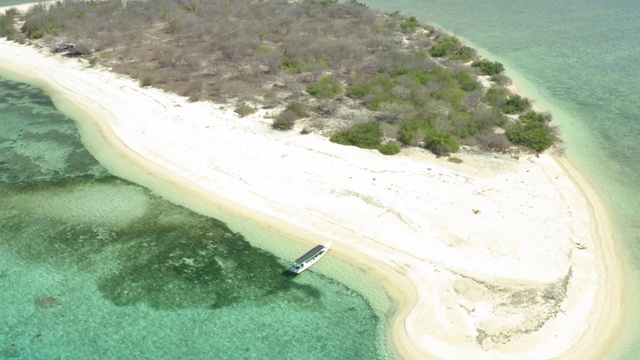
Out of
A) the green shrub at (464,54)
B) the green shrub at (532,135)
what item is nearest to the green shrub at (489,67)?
the green shrub at (464,54)

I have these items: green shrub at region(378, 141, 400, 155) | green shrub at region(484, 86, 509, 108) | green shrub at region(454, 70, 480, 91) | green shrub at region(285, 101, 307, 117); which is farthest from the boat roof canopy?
green shrub at region(454, 70, 480, 91)

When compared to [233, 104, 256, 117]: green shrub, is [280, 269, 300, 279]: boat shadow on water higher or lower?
lower

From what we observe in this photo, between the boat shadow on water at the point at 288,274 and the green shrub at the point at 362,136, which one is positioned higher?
the green shrub at the point at 362,136

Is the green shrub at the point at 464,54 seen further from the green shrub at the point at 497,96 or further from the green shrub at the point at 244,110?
the green shrub at the point at 244,110

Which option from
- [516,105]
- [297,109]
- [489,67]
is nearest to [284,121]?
[297,109]

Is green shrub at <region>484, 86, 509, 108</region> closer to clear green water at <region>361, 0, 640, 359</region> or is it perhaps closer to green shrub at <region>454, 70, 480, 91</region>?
green shrub at <region>454, 70, 480, 91</region>
